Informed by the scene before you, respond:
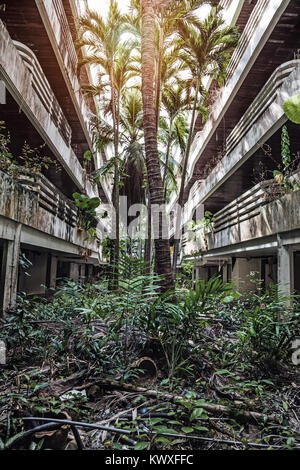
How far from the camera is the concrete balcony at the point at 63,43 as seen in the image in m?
7.78

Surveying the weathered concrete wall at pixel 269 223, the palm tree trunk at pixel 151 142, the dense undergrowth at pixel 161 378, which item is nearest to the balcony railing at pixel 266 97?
the weathered concrete wall at pixel 269 223

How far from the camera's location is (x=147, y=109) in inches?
209

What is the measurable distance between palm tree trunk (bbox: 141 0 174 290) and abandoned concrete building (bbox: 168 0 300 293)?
8.98 feet

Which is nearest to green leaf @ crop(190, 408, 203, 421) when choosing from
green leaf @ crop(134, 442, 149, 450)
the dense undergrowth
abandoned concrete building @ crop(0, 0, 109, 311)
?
the dense undergrowth

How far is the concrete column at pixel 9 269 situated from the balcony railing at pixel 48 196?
1.37 metres

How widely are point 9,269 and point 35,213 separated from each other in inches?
59.0

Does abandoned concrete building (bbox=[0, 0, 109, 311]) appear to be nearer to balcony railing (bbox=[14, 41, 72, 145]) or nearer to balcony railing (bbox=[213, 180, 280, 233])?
balcony railing (bbox=[14, 41, 72, 145])

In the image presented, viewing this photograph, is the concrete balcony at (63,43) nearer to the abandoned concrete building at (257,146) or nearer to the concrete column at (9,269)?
the concrete column at (9,269)

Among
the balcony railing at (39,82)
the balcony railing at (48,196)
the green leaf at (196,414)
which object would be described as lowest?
the green leaf at (196,414)

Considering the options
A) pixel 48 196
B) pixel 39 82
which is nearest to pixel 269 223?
pixel 48 196

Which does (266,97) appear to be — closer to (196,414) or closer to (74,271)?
(196,414)

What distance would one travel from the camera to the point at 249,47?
9367 mm
